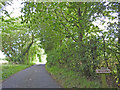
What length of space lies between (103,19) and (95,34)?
82 cm

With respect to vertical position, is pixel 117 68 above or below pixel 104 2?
below

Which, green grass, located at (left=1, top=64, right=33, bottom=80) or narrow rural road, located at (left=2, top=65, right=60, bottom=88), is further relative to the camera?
green grass, located at (left=1, top=64, right=33, bottom=80)

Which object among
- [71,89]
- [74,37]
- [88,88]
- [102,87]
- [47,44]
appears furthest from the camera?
[47,44]

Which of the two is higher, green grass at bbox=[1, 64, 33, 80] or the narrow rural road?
the narrow rural road

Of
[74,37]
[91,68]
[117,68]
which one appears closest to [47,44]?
[74,37]

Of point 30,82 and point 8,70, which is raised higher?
point 30,82

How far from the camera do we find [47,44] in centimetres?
2195

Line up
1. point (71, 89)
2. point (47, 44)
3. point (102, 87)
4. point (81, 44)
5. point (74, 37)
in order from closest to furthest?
Result: point (102, 87) < point (71, 89) < point (81, 44) < point (74, 37) < point (47, 44)

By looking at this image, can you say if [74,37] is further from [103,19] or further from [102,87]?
[102,87]

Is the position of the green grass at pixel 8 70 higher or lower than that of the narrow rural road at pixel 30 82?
lower

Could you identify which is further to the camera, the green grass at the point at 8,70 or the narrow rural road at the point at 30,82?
the green grass at the point at 8,70

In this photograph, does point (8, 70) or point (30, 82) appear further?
point (8, 70)

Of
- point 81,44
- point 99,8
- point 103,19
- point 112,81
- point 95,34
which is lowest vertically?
point 112,81

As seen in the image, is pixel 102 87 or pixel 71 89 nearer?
pixel 102 87
